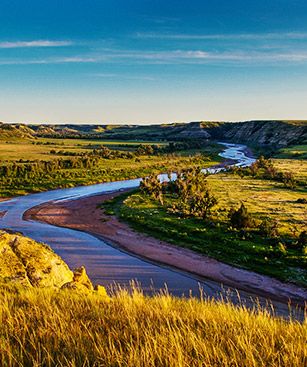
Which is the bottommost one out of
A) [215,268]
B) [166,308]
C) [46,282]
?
[215,268]

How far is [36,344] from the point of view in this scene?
3963mm

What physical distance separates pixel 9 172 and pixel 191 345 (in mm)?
58659

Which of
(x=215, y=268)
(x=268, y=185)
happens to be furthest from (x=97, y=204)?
(x=268, y=185)

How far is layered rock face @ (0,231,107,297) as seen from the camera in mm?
11956

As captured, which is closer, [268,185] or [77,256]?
[77,256]

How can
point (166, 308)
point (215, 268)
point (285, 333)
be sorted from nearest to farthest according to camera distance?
point (285, 333), point (166, 308), point (215, 268)

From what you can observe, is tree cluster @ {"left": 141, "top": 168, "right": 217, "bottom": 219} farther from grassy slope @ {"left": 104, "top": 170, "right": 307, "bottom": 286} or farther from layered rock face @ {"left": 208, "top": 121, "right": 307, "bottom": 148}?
layered rock face @ {"left": 208, "top": 121, "right": 307, "bottom": 148}

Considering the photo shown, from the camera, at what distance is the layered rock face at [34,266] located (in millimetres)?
11956

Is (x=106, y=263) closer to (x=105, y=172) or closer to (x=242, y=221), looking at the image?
(x=242, y=221)

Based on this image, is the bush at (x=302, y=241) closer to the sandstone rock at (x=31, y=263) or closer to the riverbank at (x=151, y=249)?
the riverbank at (x=151, y=249)

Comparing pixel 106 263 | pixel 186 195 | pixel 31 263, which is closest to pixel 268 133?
pixel 186 195

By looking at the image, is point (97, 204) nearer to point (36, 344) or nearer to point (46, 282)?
point (46, 282)

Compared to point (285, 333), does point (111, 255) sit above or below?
below

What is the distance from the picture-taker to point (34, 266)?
12.6m
